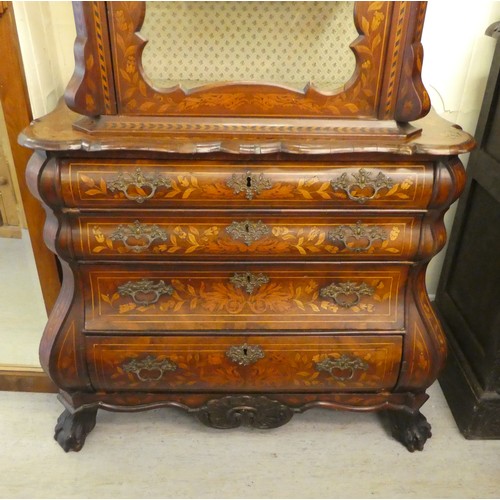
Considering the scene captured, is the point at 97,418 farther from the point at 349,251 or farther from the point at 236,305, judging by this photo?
the point at 349,251

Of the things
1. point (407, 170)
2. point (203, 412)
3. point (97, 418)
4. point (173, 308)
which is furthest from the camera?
point (97, 418)

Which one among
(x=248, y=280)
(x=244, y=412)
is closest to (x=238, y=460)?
(x=244, y=412)

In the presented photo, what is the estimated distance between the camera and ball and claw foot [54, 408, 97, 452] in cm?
166

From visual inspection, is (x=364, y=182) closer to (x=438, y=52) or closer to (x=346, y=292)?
(x=346, y=292)

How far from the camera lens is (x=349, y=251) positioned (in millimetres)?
1381

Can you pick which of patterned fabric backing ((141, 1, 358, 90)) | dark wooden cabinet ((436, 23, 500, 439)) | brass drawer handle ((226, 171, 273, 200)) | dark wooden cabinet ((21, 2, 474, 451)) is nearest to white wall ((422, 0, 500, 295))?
dark wooden cabinet ((436, 23, 500, 439))

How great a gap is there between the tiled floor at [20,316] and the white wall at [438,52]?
649 mm

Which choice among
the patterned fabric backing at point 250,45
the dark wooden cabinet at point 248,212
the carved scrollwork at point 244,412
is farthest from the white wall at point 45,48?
the carved scrollwork at point 244,412

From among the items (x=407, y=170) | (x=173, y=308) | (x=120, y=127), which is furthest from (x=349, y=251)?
(x=120, y=127)

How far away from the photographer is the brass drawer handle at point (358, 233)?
53.6 inches

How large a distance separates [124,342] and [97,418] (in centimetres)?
49

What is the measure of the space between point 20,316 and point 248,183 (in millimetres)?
1166

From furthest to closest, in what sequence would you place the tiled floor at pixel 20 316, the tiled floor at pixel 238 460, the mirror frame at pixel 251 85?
1. the tiled floor at pixel 20 316
2. the tiled floor at pixel 238 460
3. the mirror frame at pixel 251 85

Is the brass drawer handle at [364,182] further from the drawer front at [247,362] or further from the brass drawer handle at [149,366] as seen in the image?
the brass drawer handle at [149,366]
